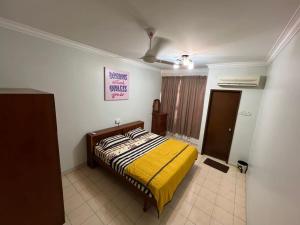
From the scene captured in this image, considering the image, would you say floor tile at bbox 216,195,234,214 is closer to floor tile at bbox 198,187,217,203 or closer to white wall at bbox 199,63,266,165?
floor tile at bbox 198,187,217,203

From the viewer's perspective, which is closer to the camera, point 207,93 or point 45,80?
point 45,80

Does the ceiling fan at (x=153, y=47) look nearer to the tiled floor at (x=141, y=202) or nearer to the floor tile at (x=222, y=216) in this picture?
the tiled floor at (x=141, y=202)

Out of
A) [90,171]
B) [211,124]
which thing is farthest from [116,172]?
[211,124]

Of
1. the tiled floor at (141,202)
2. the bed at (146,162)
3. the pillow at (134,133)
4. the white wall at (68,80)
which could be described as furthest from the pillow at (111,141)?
the tiled floor at (141,202)

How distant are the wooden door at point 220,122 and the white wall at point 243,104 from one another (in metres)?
0.13

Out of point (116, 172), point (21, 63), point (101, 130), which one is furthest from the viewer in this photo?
point (101, 130)

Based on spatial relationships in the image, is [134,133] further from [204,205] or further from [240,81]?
[240,81]

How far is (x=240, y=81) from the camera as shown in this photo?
3.03 metres

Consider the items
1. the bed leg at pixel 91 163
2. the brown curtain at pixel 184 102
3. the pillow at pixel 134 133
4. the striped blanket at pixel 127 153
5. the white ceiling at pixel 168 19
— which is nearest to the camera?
the white ceiling at pixel 168 19

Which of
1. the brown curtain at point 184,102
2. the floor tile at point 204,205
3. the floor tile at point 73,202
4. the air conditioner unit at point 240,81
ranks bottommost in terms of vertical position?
the floor tile at point 73,202

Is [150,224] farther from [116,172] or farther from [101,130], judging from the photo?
[101,130]

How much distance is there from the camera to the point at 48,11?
1425 millimetres

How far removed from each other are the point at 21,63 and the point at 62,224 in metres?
2.38

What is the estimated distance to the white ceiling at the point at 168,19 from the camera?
3.84 feet
